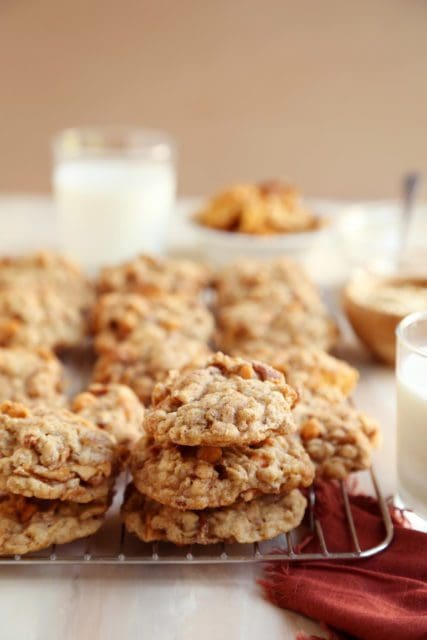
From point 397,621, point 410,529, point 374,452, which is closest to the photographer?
point 397,621

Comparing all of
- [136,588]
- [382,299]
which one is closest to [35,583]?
[136,588]

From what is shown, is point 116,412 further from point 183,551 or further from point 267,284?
point 267,284

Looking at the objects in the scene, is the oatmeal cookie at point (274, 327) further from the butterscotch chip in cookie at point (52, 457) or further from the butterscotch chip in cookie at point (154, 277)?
the butterscotch chip in cookie at point (52, 457)

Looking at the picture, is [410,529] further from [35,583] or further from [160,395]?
[35,583]

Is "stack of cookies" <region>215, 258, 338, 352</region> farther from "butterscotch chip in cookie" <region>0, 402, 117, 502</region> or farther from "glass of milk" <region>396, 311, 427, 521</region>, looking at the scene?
"butterscotch chip in cookie" <region>0, 402, 117, 502</region>

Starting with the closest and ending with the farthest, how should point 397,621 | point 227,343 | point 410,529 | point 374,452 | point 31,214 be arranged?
point 397,621
point 410,529
point 374,452
point 227,343
point 31,214

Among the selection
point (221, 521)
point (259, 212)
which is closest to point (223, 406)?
point (221, 521)

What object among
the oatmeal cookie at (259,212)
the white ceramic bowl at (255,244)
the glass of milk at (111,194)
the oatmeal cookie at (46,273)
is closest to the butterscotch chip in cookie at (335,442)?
the oatmeal cookie at (46,273)
